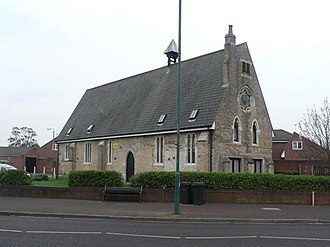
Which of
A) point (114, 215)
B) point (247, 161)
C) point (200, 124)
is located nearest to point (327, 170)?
point (247, 161)

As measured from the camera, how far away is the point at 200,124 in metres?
28.6

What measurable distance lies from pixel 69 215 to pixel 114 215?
169 centimetres

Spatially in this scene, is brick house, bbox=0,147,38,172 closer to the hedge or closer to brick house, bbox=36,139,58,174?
brick house, bbox=36,139,58,174

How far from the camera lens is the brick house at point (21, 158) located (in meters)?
72.1

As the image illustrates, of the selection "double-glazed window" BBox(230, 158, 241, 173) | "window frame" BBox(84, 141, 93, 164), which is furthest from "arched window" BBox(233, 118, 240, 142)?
"window frame" BBox(84, 141, 93, 164)

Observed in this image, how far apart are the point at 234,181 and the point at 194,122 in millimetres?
8036

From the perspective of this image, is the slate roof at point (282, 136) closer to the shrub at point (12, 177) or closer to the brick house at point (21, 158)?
the brick house at point (21, 158)

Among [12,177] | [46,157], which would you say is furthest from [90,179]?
[46,157]

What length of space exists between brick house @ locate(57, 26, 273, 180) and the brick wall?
6374mm

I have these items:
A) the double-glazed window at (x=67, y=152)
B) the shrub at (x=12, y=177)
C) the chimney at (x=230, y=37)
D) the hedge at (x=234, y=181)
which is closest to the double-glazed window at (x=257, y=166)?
the hedge at (x=234, y=181)

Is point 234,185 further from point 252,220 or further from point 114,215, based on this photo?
point 114,215

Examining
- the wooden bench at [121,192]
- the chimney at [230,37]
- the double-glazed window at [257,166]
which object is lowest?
the wooden bench at [121,192]

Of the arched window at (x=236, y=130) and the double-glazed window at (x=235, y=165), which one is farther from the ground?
the arched window at (x=236, y=130)

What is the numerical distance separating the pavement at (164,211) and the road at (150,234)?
1.22 metres
